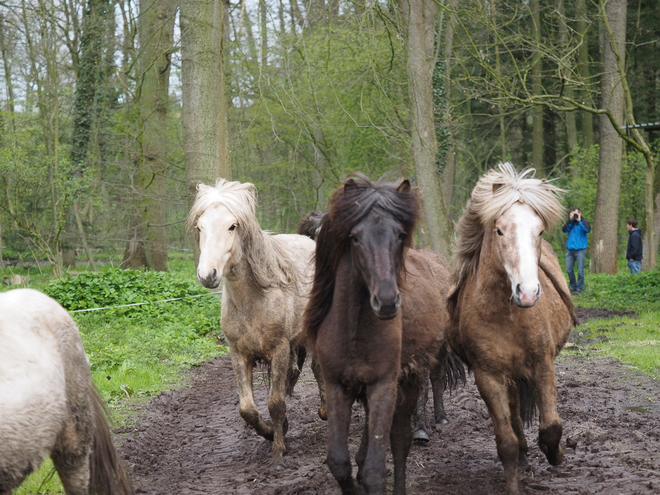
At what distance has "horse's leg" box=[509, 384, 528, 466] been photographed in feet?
15.8

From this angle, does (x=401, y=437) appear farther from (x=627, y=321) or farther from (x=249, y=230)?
(x=627, y=321)

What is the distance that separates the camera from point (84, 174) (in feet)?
58.8

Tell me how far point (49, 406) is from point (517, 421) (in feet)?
11.0

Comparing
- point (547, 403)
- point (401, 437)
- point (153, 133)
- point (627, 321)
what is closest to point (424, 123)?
point (627, 321)

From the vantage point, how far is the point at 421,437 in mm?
5777

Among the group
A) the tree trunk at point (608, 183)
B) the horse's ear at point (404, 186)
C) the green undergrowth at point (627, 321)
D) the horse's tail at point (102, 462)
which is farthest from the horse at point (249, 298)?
the tree trunk at point (608, 183)

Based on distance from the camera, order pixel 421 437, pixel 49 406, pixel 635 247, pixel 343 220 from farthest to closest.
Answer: pixel 635 247
pixel 421 437
pixel 343 220
pixel 49 406

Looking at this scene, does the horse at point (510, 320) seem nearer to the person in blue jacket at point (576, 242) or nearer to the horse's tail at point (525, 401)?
the horse's tail at point (525, 401)

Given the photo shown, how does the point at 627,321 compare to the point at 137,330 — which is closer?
the point at 137,330

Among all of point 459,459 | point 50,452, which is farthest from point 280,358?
point 50,452

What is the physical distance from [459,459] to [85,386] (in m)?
3.05

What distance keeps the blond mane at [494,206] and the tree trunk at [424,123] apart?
863cm

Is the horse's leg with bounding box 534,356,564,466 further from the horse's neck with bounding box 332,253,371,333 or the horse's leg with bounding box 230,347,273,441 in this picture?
the horse's leg with bounding box 230,347,273,441

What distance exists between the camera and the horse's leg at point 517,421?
4.82m
